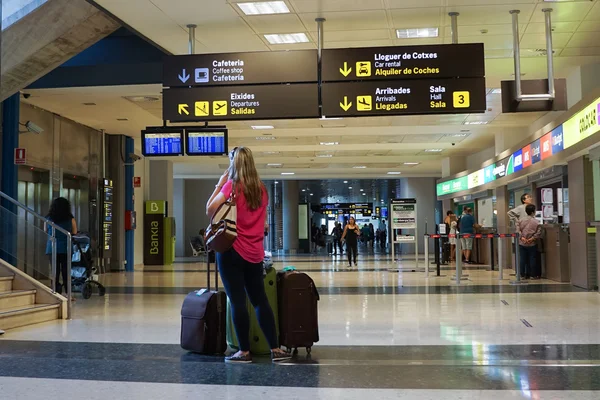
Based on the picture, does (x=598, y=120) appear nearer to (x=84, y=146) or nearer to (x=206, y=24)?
(x=206, y=24)

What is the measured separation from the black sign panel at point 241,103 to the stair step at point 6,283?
2.38 m

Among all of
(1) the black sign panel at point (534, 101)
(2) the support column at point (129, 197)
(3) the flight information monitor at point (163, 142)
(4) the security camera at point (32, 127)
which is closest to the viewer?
(1) the black sign panel at point (534, 101)

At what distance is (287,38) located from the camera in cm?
806

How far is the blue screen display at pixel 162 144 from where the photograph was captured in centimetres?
911

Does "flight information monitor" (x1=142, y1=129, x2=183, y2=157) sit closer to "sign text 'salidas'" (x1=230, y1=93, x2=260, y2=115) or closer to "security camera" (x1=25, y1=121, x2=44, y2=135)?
"sign text 'salidas'" (x1=230, y1=93, x2=260, y2=115)

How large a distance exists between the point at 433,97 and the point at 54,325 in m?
4.42

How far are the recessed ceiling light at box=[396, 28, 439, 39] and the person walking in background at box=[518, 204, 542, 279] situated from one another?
435cm

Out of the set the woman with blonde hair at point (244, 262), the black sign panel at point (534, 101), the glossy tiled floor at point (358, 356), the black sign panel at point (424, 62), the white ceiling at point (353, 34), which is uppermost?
the white ceiling at point (353, 34)

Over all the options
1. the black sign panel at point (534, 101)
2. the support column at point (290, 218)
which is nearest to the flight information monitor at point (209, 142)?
the black sign panel at point (534, 101)

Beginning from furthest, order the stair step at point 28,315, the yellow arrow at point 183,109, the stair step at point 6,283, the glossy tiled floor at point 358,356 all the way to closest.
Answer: the yellow arrow at point 183,109
the stair step at point 6,283
the stair step at point 28,315
the glossy tiled floor at point 358,356

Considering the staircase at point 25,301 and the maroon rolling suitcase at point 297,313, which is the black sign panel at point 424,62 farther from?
the staircase at point 25,301

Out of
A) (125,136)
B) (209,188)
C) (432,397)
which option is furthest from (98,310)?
(209,188)

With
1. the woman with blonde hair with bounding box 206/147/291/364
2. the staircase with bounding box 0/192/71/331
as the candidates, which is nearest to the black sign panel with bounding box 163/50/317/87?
the staircase with bounding box 0/192/71/331

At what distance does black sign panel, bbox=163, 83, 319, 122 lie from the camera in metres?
6.85
